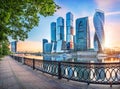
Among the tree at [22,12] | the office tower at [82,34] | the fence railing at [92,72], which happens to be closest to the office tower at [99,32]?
the office tower at [82,34]

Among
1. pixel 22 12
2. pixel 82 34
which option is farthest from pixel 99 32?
pixel 22 12

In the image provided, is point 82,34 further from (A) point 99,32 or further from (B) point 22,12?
(B) point 22,12

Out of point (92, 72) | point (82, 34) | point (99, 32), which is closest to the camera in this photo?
point (92, 72)

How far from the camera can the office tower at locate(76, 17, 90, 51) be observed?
13950cm

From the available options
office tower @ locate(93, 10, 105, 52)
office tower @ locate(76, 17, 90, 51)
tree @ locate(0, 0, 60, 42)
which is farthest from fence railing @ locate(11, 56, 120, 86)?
office tower @ locate(76, 17, 90, 51)

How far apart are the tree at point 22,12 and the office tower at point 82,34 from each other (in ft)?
398

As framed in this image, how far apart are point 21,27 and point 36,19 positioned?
3.79 m

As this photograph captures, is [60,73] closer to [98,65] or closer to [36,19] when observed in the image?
[98,65]

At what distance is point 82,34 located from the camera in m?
142

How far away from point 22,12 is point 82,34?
131 meters

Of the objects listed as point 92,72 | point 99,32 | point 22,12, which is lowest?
point 92,72

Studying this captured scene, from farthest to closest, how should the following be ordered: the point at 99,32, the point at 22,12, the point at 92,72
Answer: the point at 99,32, the point at 22,12, the point at 92,72

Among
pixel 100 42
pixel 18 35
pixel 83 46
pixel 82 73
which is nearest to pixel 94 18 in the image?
pixel 100 42

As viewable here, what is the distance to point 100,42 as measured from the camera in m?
110
